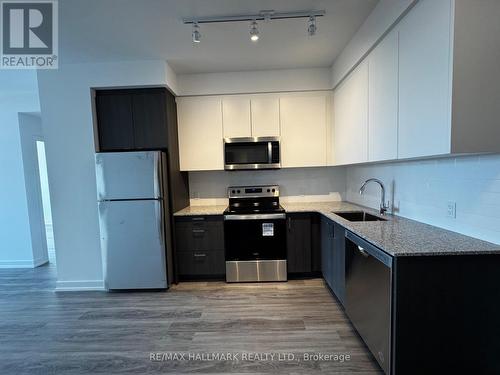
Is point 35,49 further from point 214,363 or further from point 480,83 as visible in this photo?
point 480,83

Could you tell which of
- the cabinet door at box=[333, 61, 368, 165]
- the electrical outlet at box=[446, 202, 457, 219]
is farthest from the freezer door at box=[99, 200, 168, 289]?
the electrical outlet at box=[446, 202, 457, 219]

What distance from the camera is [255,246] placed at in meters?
3.06

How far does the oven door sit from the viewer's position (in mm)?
3004

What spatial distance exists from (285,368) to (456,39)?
7.40 ft

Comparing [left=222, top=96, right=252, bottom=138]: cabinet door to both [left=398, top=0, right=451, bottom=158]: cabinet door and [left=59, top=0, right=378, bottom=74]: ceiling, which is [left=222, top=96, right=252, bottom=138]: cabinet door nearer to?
[left=59, top=0, right=378, bottom=74]: ceiling

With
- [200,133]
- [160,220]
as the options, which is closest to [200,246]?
[160,220]

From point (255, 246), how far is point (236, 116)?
5.59 feet

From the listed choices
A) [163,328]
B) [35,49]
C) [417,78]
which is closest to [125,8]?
[35,49]

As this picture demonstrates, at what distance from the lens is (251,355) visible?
74.4 inches

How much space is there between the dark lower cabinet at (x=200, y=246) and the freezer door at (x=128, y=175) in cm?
56

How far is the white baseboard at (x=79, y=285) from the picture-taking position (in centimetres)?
305

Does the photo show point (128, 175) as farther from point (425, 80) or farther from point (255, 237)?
point (425, 80)

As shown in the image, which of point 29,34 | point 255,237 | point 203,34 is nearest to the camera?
point 29,34

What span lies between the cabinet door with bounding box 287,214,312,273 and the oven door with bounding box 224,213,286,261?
89 millimetres
